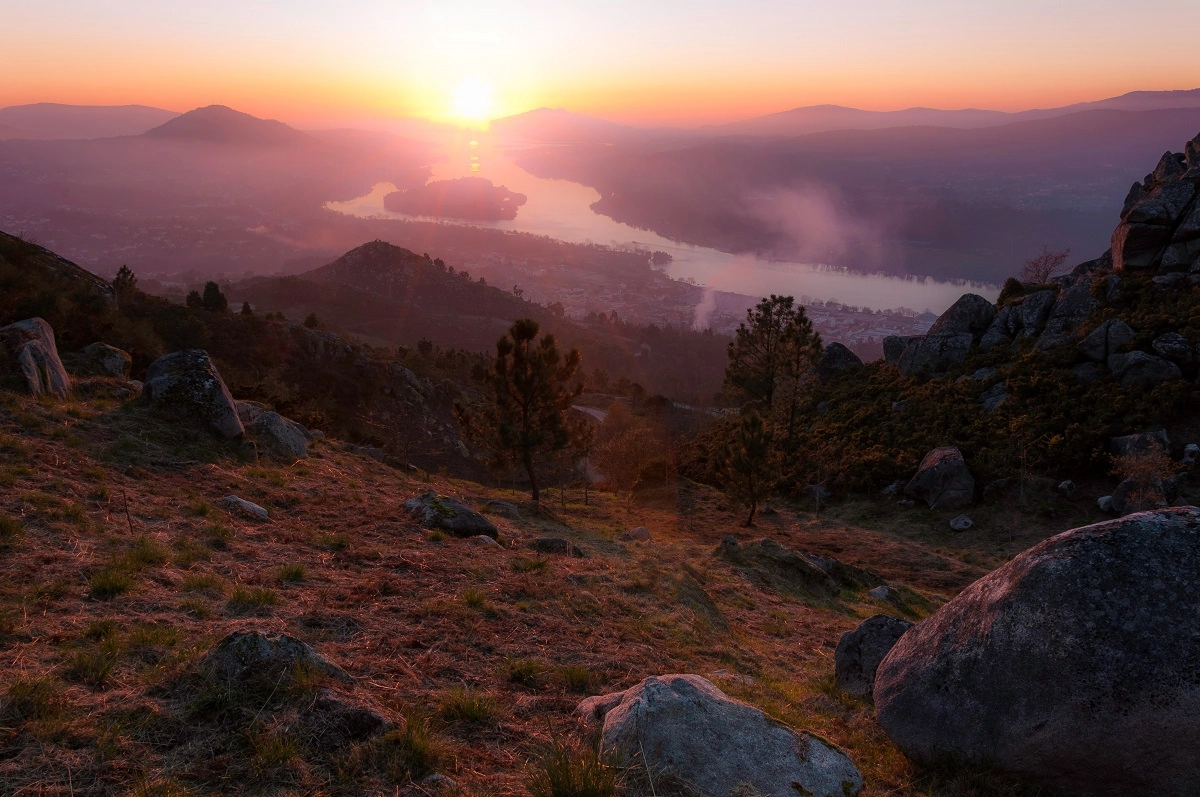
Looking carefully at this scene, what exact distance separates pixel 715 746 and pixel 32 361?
16.8 m

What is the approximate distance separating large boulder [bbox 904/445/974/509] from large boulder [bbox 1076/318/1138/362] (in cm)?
831

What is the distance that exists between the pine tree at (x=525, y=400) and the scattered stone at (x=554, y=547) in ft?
25.1

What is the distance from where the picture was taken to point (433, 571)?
970 cm

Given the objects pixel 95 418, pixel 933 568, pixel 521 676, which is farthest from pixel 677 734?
pixel 933 568

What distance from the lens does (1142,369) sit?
26328 mm

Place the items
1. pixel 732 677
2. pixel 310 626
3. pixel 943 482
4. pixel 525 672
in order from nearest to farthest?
1. pixel 525 672
2. pixel 310 626
3. pixel 732 677
4. pixel 943 482

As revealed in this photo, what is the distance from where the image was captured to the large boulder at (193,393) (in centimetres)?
1455

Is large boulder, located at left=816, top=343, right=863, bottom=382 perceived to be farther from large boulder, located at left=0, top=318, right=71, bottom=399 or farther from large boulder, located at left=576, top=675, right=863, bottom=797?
large boulder, located at left=576, top=675, right=863, bottom=797

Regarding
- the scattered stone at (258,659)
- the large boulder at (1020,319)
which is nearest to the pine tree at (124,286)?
the scattered stone at (258,659)

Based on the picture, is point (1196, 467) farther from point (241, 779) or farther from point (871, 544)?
point (241, 779)

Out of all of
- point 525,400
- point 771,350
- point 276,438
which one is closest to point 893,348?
point 771,350

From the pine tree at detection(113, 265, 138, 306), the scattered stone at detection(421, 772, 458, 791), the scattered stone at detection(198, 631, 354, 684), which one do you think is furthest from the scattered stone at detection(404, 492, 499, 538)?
the pine tree at detection(113, 265, 138, 306)

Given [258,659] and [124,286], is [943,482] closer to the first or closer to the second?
[258,659]

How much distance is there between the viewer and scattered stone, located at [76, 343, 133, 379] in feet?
55.2
